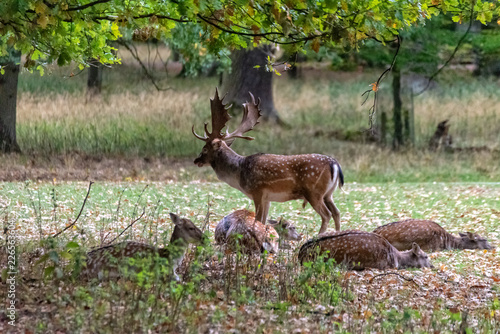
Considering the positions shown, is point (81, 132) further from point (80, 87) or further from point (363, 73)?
point (363, 73)

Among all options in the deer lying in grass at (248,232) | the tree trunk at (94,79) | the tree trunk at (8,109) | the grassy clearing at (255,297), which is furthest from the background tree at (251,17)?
the tree trunk at (94,79)

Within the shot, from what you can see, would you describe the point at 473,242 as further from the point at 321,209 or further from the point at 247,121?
the point at 247,121

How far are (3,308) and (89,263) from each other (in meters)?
1.01

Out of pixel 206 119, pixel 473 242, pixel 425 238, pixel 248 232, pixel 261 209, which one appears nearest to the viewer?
pixel 248 232

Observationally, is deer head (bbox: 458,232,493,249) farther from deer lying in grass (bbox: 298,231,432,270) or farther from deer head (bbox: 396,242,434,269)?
deer lying in grass (bbox: 298,231,432,270)

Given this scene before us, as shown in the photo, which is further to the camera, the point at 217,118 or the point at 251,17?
the point at 217,118

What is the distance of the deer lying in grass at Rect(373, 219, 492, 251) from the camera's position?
9.36 meters

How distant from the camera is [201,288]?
6613mm

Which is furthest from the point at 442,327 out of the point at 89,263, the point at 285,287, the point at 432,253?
the point at 432,253

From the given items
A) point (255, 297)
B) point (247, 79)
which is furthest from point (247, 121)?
point (247, 79)

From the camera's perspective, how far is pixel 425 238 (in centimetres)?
938

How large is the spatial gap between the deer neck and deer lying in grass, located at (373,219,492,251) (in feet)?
6.60

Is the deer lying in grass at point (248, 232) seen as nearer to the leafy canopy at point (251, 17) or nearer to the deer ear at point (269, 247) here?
the deer ear at point (269, 247)

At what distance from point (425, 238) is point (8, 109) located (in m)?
12.4
